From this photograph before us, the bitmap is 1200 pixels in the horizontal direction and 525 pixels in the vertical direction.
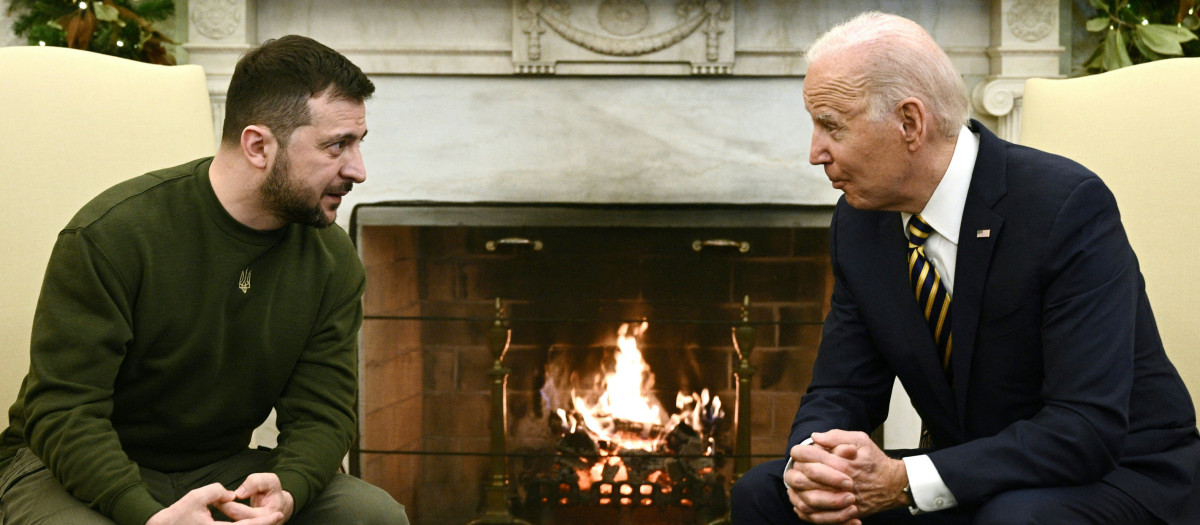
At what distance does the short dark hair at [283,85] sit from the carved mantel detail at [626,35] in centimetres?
115

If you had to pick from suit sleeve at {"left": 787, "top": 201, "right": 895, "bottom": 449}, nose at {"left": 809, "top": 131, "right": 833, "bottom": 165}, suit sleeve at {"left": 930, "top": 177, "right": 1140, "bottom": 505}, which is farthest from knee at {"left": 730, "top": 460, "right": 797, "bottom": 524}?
nose at {"left": 809, "top": 131, "right": 833, "bottom": 165}

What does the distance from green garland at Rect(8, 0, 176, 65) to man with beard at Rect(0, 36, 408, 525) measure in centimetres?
107

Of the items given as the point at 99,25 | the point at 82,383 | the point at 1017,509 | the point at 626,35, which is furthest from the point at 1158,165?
the point at 99,25

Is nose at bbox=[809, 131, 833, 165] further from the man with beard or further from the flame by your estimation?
the flame

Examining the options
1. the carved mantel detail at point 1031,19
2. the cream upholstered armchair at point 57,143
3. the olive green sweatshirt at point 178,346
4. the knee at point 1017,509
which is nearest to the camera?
the knee at point 1017,509

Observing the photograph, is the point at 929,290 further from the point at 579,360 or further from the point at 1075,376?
the point at 579,360

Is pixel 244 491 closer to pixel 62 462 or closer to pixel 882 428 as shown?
pixel 62 462

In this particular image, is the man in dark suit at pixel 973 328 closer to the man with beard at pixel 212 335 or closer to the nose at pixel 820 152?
the nose at pixel 820 152

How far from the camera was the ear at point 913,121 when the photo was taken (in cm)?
135

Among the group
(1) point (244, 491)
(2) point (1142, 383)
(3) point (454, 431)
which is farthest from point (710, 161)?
(1) point (244, 491)

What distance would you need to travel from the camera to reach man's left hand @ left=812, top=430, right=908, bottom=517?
4.26ft

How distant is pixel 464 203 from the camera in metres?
2.59

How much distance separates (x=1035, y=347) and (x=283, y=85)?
1.05 metres

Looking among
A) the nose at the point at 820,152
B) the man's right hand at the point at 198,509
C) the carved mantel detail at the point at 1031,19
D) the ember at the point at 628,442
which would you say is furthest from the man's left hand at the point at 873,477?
the carved mantel detail at the point at 1031,19
